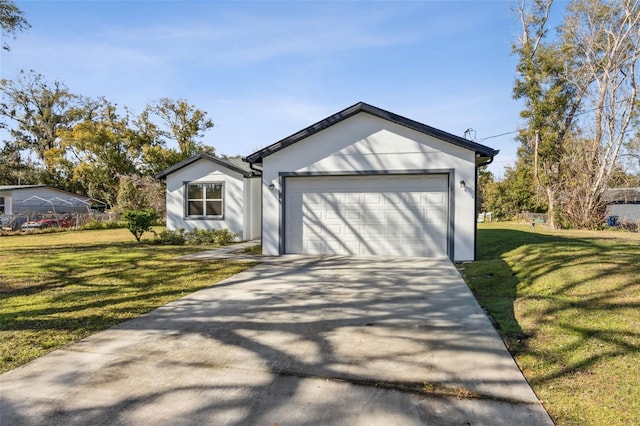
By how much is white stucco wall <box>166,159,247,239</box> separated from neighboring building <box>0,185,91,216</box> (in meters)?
14.7

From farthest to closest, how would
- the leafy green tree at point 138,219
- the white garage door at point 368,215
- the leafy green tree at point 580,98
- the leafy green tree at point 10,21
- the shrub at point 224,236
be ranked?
1. the leafy green tree at point 580,98
2. the leafy green tree at point 138,219
3. the shrub at point 224,236
4. the leafy green tree at point 10,21
5. the white garage door at point 368,215

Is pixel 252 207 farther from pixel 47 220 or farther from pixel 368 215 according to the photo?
pixel 47 220

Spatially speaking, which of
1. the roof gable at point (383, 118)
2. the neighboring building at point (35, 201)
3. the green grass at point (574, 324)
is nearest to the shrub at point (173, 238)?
the roof gable at point (383, 118)

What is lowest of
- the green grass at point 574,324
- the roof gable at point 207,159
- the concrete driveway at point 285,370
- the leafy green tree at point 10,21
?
the concrete driveway at point 285,370

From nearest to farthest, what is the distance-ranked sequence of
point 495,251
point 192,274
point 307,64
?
point 192,274, point 495,251, point 307,64

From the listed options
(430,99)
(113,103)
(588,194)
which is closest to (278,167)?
(430,99)

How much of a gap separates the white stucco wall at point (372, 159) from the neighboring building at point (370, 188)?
3 cm

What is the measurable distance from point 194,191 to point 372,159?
8001 mm

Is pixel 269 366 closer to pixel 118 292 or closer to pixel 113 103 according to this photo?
pixel 118 292

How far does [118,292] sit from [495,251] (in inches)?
371

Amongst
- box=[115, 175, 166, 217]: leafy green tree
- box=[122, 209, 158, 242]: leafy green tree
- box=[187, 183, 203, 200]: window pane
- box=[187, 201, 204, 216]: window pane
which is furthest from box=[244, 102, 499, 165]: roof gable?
box=[115, 175, 166, 217]: leafy green tree

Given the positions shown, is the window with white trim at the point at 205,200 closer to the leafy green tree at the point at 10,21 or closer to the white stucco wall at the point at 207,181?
the white stucco wall at the point at 207,181

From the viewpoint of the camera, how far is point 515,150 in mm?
31984

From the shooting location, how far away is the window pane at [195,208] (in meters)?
14.6
